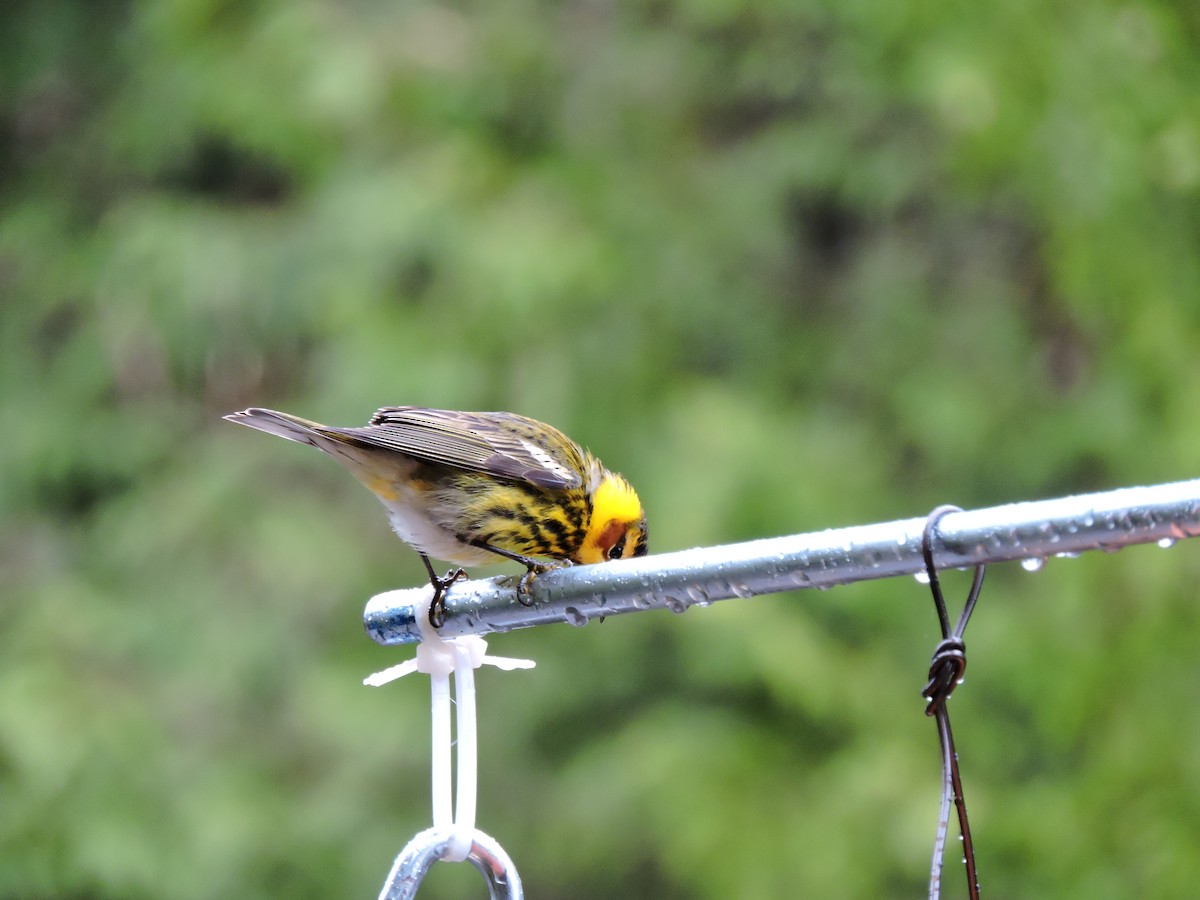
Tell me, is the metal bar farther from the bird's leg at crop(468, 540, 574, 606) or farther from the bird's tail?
the bird's tail

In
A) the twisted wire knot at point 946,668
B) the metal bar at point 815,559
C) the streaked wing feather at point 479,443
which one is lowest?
the twisted wire knot at point 946,668

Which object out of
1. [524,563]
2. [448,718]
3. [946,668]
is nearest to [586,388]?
[524,563]

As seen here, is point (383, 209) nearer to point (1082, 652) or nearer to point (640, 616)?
point (640, 616)

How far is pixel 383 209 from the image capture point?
6.94 meters

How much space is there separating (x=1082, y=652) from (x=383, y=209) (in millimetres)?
3782

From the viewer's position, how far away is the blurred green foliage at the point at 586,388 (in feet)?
19.0

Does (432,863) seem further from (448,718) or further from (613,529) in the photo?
(613,529)

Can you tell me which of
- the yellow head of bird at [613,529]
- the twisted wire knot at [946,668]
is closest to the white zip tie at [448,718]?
the twisted wire knot at [946,668]

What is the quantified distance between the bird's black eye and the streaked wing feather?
0.49 ft

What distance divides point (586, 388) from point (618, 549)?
13.5 ft

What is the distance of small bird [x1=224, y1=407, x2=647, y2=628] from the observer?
9.58 feet

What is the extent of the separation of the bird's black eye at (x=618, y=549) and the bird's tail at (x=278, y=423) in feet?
2.14

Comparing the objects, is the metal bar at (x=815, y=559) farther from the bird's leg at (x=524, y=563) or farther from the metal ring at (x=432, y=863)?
the metal ring at (x=432, y=863)

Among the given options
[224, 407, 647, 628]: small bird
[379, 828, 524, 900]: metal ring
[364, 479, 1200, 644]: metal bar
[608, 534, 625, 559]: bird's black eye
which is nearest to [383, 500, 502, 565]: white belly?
[224, 407, 647, 628]: small bird
